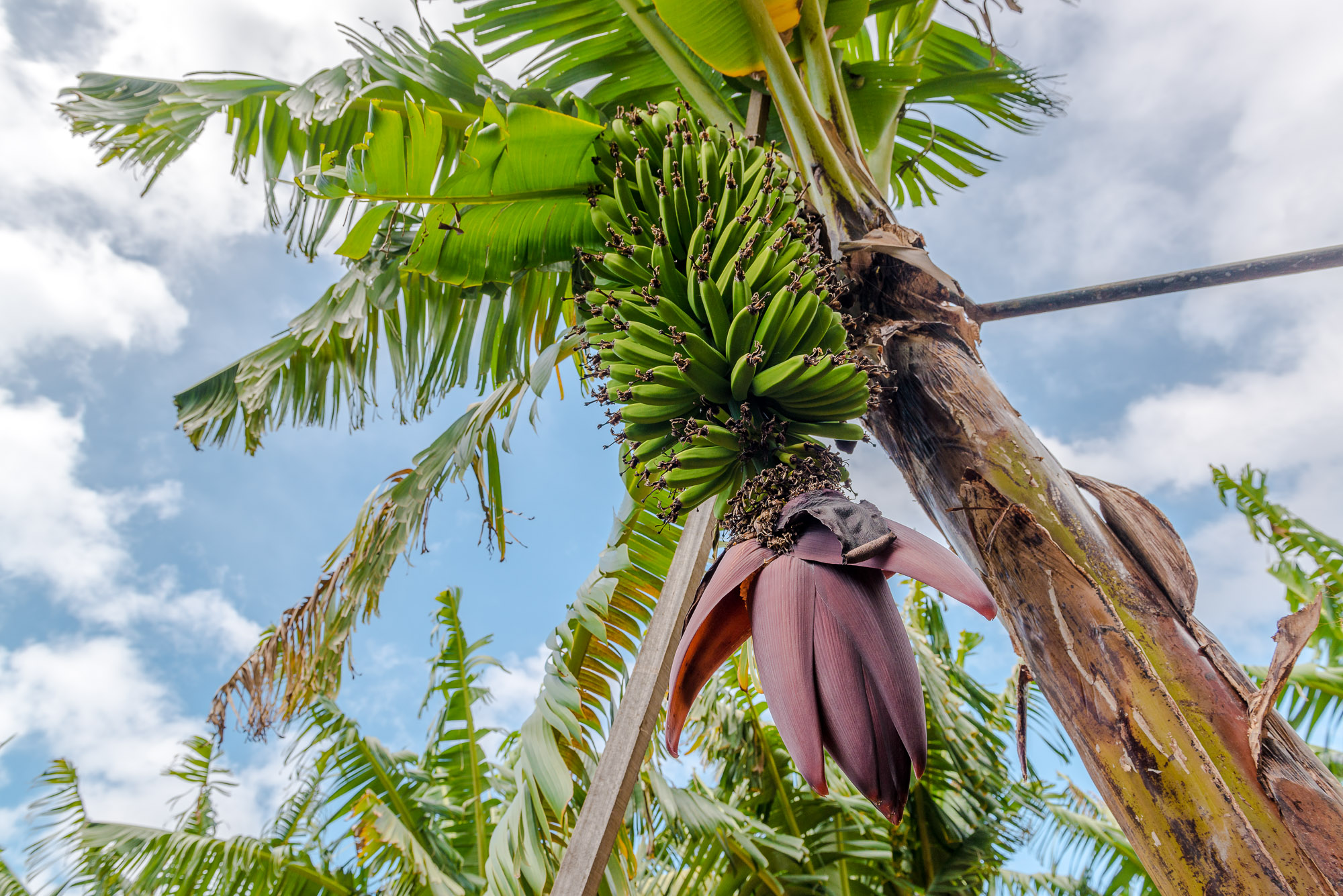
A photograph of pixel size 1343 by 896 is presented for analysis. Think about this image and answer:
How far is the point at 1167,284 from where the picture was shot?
109cm

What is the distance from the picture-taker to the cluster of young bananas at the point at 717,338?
0.99 m

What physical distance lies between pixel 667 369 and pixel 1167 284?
2.56 feet

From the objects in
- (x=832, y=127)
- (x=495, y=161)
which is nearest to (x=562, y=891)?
(x=495, y=161)

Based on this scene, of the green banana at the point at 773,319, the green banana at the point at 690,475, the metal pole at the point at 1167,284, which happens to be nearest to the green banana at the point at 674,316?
the green banana at the point at 773,319

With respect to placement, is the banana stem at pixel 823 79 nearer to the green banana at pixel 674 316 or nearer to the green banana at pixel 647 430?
the green banana at pixel 674 316

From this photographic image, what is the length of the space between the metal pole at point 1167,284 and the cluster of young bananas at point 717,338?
0.31 m

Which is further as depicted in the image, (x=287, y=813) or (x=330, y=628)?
(x=287, y=813)

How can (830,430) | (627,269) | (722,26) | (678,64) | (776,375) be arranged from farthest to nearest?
(678,64), (722,26), (627,269), (830,430), (776,375)

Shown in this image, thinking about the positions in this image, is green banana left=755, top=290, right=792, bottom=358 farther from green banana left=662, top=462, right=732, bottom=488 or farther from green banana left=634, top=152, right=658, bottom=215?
green banana left=634, top=152, right=658, bottom=215

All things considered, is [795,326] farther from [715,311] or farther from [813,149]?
[813,149]

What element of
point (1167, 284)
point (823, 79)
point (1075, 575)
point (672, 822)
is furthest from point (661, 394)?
point (672, 822)

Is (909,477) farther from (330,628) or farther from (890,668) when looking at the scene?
(330,628)

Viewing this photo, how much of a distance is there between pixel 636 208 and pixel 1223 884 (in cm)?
125

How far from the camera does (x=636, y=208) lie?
136cm
